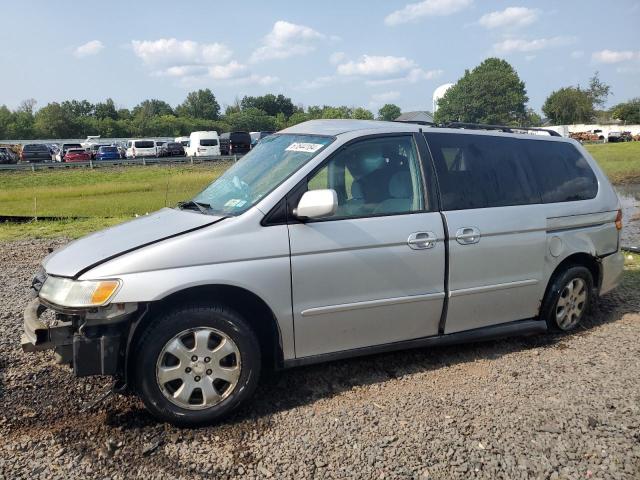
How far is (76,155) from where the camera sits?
4319 cm

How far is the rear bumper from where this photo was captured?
5391 millimetres

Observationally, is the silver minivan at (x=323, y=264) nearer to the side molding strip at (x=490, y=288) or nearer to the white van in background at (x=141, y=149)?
the side molding strip at (x=490, y=288)

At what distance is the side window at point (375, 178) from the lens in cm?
409

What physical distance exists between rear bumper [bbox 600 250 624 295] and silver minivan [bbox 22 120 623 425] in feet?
0.68

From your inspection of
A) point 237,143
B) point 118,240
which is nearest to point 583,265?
point 118,240

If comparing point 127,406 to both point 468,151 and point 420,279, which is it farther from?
point 468,151

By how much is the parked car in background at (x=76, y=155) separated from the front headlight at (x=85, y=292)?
141 feet

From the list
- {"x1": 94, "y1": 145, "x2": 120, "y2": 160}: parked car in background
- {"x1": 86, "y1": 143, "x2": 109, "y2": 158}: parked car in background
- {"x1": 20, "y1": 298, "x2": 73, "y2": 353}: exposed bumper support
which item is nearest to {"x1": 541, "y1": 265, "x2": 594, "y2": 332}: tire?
{"x1": 20, "y1": 298, "x2": 73, "y2": 353}: exposed bumper support

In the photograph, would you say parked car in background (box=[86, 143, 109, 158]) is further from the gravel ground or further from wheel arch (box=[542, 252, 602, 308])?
wheel arch (box=[542, 252, 602, 308])

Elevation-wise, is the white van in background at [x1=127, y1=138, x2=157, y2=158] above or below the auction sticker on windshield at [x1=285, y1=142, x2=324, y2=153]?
above

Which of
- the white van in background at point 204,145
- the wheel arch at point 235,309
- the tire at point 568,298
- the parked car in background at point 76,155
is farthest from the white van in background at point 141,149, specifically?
the wheel arch at point 235,309

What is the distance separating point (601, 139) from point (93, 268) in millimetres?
78767

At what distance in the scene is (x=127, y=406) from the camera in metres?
3.84

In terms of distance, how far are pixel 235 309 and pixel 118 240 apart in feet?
2.96
